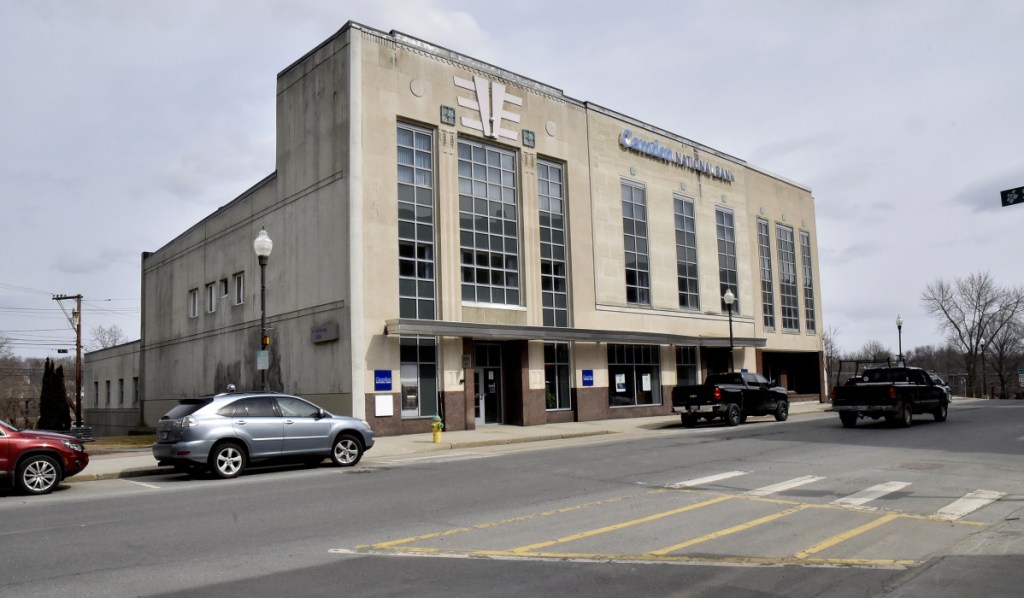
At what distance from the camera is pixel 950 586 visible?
610 centimetres

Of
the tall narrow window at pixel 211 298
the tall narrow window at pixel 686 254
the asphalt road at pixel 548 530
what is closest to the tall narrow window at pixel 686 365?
the tall narrow window at pixel 686 254

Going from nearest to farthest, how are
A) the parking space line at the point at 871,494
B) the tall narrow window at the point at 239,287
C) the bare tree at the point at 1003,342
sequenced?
the parking space line at the point at 871,494, the tall narrow window at the point at 239,287, the bare tree at the point at 1003,342

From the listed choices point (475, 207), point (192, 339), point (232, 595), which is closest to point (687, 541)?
point (232, 595)

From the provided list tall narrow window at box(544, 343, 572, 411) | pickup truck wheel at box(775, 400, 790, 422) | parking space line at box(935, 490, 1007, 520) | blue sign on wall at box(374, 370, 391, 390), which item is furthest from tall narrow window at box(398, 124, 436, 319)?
parking space line at box(935, 490, 1007, 520)

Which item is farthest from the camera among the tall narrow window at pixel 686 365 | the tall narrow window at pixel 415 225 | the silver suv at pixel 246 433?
the tall narrow window at pixel 686 365

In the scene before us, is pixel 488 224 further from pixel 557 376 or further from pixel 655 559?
pixel 655 559

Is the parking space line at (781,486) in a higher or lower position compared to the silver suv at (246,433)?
lower

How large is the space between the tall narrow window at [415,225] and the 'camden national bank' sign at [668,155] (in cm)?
1092

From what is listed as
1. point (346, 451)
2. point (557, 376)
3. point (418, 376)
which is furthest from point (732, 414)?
point (346, 451)

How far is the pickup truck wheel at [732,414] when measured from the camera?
2621 centimetres

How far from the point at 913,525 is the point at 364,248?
18.0 m

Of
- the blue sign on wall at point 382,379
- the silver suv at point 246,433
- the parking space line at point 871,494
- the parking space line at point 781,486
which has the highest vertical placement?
the blue sign on wall at point 382,379

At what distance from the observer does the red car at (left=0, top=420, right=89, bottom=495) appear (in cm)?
1259

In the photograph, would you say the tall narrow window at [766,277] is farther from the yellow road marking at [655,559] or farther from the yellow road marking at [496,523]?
the yellow road marking at [655,559]
